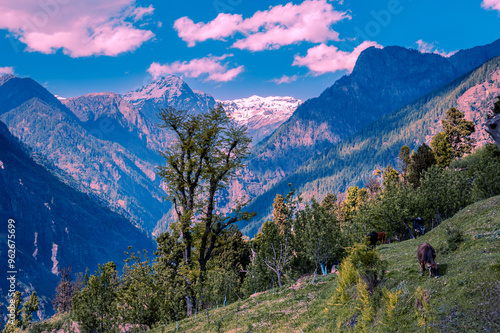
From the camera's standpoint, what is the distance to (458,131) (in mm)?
79812

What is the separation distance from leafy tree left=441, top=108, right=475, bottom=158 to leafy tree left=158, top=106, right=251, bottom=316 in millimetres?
77422

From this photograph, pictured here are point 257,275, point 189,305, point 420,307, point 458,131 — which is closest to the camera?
point 420,307

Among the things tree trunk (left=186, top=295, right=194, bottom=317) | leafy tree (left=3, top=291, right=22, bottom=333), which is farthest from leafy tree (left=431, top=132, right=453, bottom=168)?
leafy tree (left=3, top=291, right=22, bottom=333)

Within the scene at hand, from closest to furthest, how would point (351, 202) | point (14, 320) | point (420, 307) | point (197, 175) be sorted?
point (420, 307) < point (197, 175) < point (14, 320) < point (351, 202)

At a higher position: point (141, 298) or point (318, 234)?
point (318, 234)

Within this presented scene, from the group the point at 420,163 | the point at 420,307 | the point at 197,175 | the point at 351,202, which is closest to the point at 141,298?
the point at 197,175

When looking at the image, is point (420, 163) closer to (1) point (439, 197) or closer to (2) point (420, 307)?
(1) point (439, 197)

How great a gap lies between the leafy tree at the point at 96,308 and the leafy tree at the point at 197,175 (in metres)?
5.41

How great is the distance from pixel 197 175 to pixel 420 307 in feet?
52.9

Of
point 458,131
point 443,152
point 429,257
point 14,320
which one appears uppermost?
point 458,131

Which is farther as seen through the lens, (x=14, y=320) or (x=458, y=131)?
(x=458, y=131)

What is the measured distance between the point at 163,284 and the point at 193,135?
11.3 m

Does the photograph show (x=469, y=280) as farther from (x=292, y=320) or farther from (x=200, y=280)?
(x=200, y=280)

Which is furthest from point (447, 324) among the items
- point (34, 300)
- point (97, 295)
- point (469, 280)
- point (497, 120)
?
point (34, 300)
